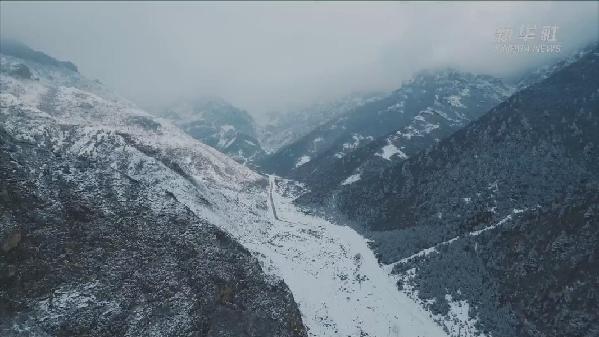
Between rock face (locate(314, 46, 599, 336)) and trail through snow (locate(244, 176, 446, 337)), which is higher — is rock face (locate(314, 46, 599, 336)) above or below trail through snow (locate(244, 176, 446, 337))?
above

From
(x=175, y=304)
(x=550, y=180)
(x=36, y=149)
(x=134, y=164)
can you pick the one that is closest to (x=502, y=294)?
(x=550, y=180)

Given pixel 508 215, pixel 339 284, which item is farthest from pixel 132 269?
pixel 508 215

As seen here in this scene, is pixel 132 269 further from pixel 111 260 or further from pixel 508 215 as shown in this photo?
pixel 508 215

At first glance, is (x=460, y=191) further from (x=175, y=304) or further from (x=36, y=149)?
(x=36, y=149)

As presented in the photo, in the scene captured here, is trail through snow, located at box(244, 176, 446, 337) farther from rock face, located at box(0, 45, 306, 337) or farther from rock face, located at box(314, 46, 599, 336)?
rock face, located at box(0, 45, 306, 337)

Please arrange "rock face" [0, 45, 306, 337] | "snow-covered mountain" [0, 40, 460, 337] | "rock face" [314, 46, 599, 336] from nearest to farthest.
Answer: "rock face" [0, 45, 306, 337], "snow-covered mountain" [0, 40, 460, 337], "rock face" [314, 46, 599, 336]

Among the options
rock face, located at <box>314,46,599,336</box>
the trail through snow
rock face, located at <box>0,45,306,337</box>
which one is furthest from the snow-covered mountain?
rock face, located at <box>314,46,599,336</box>
